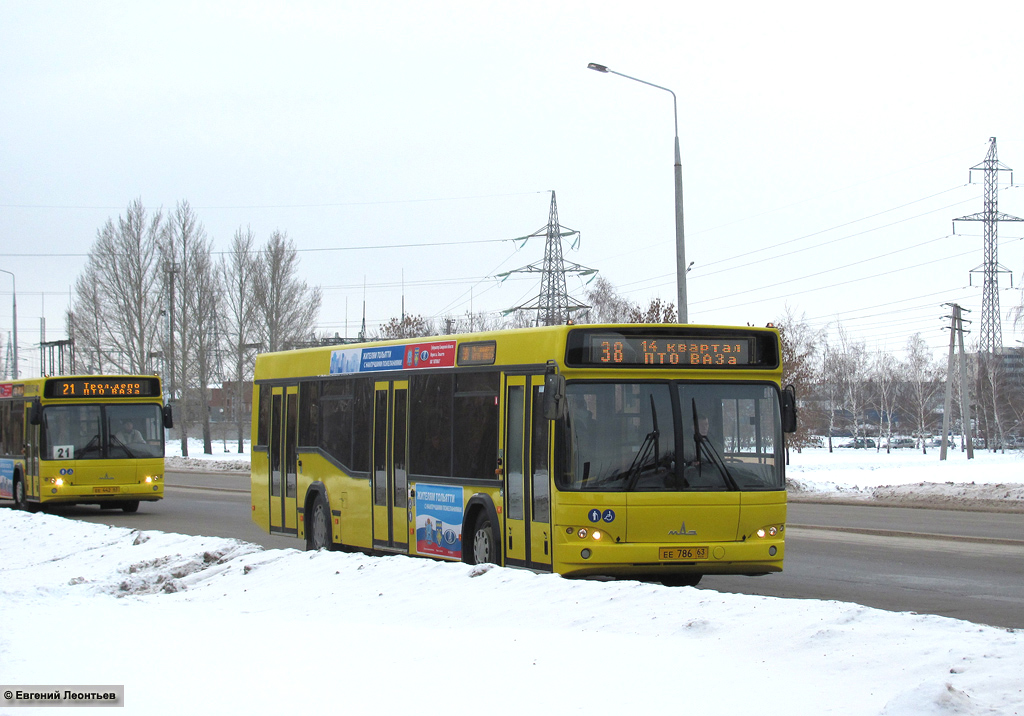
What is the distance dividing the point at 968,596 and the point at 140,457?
724 inches

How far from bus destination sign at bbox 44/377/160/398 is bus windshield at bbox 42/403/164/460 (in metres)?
0.25

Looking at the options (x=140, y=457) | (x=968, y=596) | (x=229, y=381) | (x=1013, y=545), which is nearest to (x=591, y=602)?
Answer: (x=968, y=596)

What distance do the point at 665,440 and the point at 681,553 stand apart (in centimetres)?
107

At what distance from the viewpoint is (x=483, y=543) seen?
12523 mm

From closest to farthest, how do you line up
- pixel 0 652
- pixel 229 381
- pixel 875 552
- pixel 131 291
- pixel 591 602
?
pixel 0 652 → pixel 591 602 → pixel 875 552 → pixel 131 291 → pixel 229 381

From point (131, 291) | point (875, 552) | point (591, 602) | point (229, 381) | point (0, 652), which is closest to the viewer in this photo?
point (0, 652)

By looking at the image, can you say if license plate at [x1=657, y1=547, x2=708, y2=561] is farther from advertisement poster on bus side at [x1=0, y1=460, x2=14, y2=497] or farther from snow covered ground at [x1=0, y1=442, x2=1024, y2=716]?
advertisement poster on bus side at [x1=0, y1=460, x2=14, y2=497]

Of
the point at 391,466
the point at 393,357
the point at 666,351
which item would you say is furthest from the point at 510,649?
the point at 393,357

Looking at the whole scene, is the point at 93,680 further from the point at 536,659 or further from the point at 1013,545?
the point at 1013,545

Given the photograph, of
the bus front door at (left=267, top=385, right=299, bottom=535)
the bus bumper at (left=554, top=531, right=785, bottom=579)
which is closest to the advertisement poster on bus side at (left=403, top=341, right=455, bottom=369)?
the bus bumper at (left=554, top=531, right=785, bottom=579)

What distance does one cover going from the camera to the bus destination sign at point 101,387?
25.0m

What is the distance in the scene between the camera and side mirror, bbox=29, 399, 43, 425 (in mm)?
24688

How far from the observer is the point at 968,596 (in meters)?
11.6

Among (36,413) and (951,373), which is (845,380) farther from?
(36,413)
